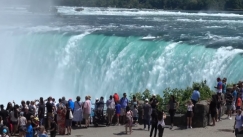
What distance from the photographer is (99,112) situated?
71.0 feet

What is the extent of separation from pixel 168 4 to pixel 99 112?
100 meters

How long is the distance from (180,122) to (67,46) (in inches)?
775

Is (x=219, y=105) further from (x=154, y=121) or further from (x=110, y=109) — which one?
(x=110, y=109)

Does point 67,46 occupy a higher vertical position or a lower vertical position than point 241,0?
lower

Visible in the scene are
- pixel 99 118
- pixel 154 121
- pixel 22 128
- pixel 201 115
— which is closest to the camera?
pixel 154 121

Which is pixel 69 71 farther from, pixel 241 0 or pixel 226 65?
pixel 241 0

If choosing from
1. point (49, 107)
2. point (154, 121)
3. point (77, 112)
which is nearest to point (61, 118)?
point (49, 107)

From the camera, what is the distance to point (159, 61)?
3284 centimetres

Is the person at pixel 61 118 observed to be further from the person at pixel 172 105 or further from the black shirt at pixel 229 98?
the black shirt at pixel 229 98

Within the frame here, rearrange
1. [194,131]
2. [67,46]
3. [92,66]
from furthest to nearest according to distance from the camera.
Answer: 1. [67,46]
2. [92,66]
3. [194,131]

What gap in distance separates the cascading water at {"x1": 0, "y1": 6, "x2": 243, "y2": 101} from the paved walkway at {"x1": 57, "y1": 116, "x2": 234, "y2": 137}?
26.9 feet

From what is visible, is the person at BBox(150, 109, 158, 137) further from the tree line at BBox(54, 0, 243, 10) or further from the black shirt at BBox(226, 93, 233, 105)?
the tree line at BBox(54, 0, 243, 10)

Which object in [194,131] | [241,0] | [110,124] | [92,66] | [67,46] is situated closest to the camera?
[194,131]

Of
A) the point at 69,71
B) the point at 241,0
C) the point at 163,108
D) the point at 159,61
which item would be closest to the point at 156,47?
the point at 159,61
